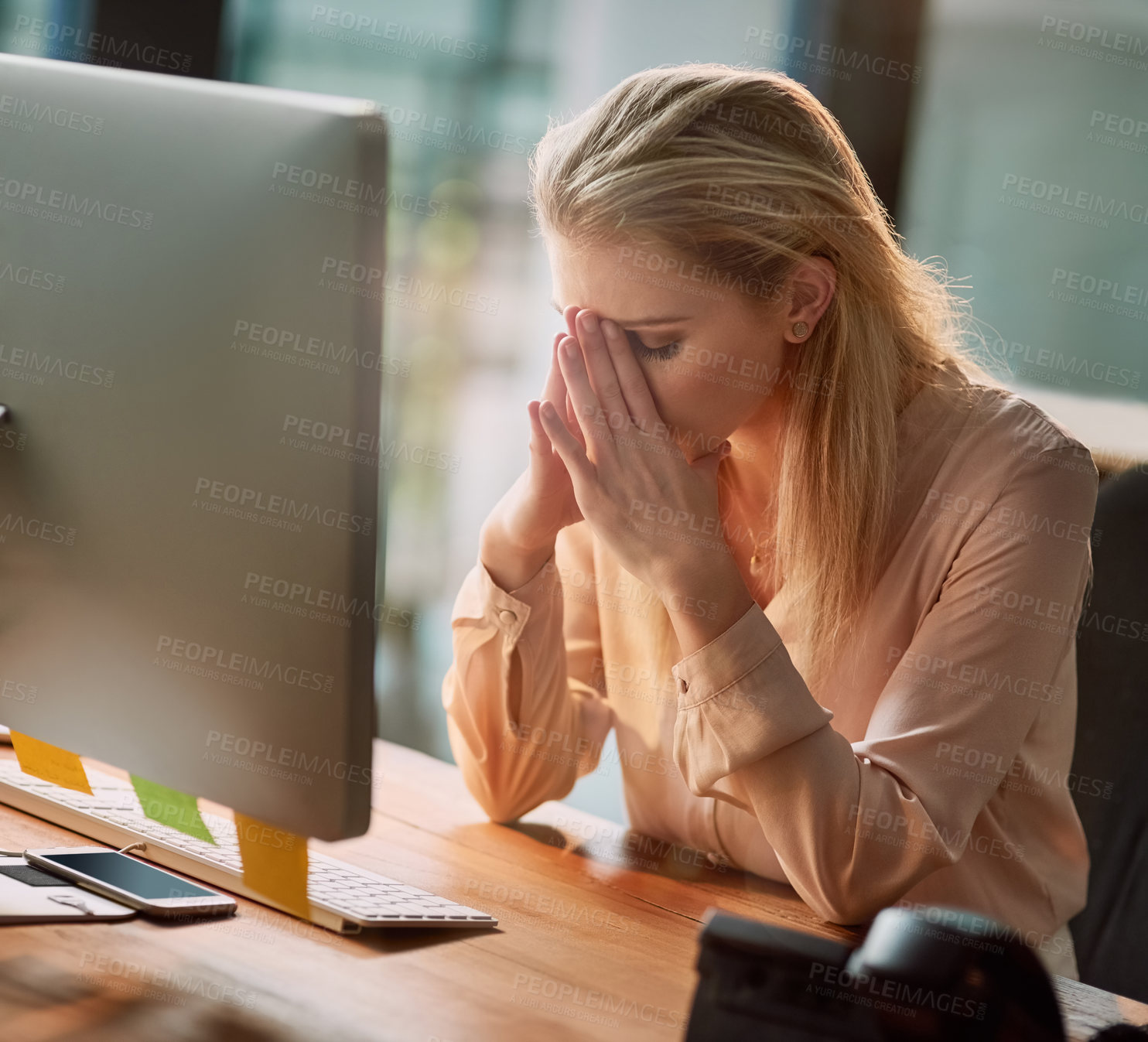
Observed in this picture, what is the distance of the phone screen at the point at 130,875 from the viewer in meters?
0.81

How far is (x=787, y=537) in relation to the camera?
123 centimetres

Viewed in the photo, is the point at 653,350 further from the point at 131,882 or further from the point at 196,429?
the point at 131,882

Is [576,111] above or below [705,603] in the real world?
above

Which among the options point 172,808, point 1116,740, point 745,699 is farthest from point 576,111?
point 172,808

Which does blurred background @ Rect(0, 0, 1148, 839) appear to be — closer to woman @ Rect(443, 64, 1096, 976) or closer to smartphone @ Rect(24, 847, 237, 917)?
woman @ Rect(443, 64, 1096, 976)

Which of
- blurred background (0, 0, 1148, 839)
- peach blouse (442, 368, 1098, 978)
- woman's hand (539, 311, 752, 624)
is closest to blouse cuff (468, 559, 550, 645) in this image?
peach blouse (442, 368, 1098, 978)

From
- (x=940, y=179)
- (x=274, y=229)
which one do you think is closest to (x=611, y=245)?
(x=274, y=229)

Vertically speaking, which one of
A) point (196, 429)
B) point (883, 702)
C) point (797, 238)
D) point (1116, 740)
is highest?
point (797, 238)

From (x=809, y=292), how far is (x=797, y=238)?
0.21 ft

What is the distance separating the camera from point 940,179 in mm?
2354

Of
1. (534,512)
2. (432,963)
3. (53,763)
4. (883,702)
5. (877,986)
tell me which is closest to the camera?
(877,986)

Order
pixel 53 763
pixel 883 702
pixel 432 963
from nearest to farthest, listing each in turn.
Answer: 1. pixel 432 963
2. pixel 53 763
3. pixel 883 702

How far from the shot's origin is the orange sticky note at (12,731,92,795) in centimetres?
91

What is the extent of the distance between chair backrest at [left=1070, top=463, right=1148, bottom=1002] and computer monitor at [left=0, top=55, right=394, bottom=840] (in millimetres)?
965
